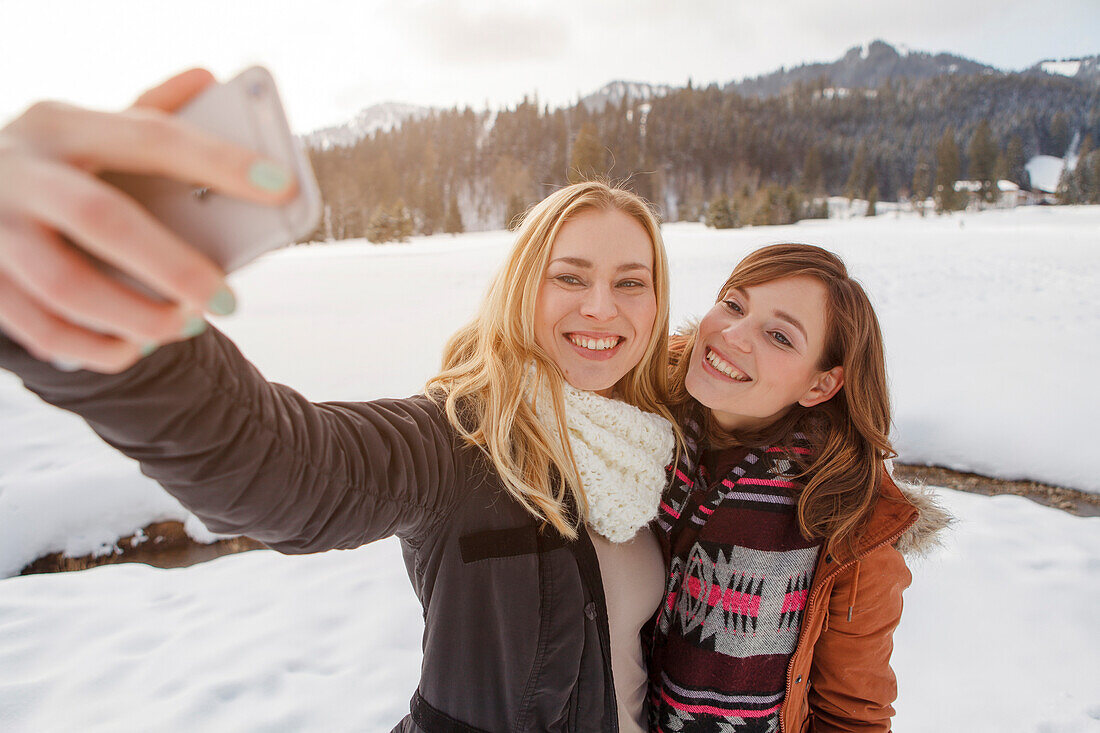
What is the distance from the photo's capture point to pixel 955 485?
4.71 metres

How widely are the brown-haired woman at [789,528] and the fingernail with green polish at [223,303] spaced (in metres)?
1.40

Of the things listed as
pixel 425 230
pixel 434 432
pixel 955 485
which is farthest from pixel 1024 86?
pixel 434 432

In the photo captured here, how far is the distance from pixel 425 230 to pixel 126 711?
43485mm

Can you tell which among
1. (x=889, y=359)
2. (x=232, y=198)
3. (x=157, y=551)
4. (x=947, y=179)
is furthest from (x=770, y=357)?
(x=947, y=179)

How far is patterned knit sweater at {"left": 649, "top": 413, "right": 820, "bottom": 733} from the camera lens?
4.74ft

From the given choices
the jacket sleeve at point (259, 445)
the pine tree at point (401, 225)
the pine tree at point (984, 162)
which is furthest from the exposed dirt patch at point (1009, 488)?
the pine tree at point (984, 162)

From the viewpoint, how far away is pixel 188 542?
160 inches

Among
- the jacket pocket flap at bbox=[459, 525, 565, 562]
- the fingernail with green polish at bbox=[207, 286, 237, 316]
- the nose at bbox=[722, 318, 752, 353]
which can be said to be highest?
the fingernail with green polish at bbox=[207, 286, 237, 316]

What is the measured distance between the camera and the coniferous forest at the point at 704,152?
45.6 meters

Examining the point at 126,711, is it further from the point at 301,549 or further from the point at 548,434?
the point at 548,434

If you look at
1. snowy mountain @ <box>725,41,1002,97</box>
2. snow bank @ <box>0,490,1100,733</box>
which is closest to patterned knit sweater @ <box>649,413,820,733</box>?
snow bank @ <box>0,490,1100,733</box>

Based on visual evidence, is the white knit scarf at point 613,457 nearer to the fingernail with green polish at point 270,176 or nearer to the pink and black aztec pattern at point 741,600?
the pink and black aztec pattern at point 741,600

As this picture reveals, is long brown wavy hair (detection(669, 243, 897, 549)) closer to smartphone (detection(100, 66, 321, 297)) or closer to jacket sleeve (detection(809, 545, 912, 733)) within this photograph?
jacket sleeve (detection(809, 545, 912, 733))

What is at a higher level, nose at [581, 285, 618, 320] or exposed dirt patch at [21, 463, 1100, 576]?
nose at [581, 285, 618, 320]
